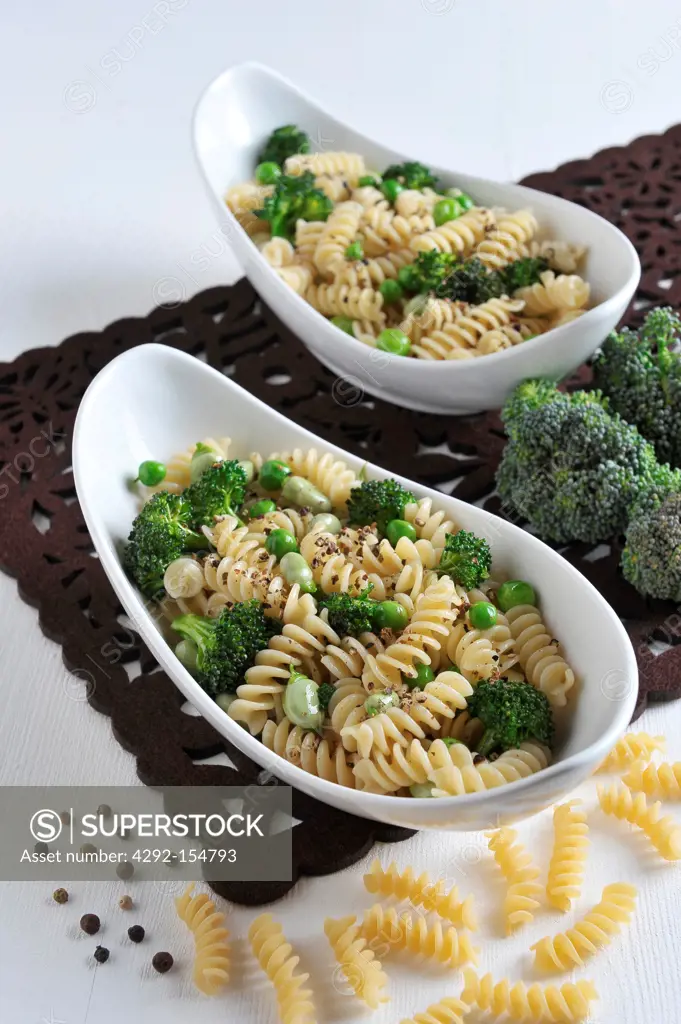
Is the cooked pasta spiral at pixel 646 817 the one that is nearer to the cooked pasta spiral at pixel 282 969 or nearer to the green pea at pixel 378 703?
the green pea at pixel 378 703

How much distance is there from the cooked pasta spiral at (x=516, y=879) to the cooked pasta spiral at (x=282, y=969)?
58 centimetres

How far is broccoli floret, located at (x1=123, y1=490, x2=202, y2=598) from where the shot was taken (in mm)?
3570

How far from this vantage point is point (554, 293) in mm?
4469

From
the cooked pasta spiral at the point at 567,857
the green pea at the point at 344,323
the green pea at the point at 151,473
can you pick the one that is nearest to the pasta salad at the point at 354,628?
the green pea at the point at 151,473

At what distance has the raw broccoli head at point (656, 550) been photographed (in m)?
3.71

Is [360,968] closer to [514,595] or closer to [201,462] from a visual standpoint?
[514,595]

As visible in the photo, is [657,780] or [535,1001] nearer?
[535,1001]

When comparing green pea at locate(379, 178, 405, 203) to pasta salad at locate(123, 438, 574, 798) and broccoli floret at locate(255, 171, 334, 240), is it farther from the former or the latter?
pasta salad at locate(123, 438, 574, 798)

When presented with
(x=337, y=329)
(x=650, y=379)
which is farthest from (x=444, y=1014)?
(x=337, y=329)

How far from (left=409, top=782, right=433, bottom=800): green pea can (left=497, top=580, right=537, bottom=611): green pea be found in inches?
25.8

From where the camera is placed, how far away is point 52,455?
4.58 metres

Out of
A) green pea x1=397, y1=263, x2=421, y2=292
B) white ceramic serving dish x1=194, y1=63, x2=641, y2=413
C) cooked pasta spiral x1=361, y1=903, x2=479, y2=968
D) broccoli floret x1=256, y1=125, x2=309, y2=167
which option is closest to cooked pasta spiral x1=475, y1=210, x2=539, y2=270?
white ceramic serving dish x1=194, y1=63, x2=641, y2=413

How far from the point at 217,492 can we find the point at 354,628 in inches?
29.1

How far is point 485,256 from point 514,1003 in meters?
2.89
